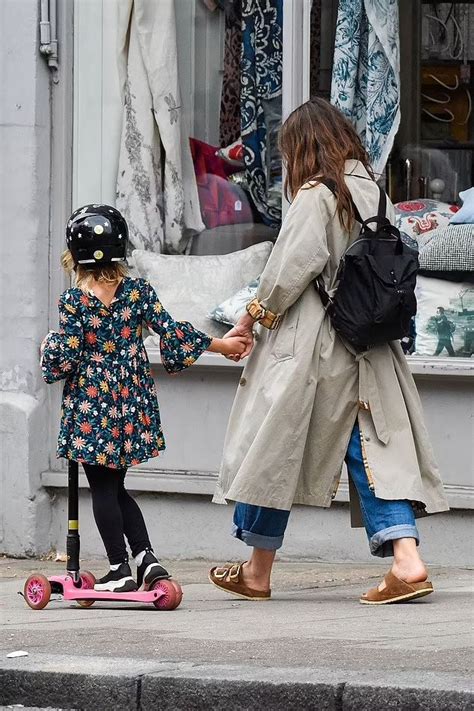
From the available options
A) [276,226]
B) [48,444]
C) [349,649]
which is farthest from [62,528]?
[349,649]

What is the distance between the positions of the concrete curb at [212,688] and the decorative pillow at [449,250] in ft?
11.5

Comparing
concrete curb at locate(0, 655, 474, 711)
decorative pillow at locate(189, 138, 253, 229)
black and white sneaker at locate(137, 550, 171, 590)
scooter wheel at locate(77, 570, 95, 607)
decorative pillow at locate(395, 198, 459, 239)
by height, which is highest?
decorative pillow at locate(189, 138, 253, 229)

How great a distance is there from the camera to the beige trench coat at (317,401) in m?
5.82

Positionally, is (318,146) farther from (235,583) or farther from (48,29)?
(48,29)

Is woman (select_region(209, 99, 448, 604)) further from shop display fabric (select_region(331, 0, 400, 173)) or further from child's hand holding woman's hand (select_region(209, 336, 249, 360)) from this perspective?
shop display fabric (select_region(331, 0, 400, 173))

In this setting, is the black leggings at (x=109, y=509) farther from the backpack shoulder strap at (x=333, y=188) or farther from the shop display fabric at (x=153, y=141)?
the shop display fabric at (x=153, y=141)

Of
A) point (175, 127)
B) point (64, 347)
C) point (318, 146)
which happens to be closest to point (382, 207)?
point (318, 146)

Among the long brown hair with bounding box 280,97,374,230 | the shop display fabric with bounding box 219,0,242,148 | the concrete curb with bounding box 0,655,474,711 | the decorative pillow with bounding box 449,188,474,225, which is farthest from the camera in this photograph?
the shop display fabric with bounding box 219,0,242,148

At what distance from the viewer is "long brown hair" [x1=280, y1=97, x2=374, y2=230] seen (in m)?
5.96

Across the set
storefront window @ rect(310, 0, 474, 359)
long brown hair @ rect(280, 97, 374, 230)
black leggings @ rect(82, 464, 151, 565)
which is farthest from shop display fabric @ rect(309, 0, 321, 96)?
black leggings @ rect(82, 464, 151, 565)

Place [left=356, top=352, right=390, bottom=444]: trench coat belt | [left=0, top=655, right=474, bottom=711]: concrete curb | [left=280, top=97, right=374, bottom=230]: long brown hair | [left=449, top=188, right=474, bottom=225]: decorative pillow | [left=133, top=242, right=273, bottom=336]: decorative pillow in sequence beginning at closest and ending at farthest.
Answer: [left=0, top=655, right=474, bottom=711]: concrete curb
[left=356, top=352, right=390, bottom=444]: trench coat belt
[left=280, top=97, right=374, bottom=230]: long brown hair
[left=449, top=188, right=474, bottom=225]: decorative pillow
[left=133, top=242, right=273, bottom=336]: decorative pillow

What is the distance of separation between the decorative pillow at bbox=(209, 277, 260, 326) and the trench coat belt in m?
1.97

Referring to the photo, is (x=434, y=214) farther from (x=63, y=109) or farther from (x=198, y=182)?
(x=63, y=109)

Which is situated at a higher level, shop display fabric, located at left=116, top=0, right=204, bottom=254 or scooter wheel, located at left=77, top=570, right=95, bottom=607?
shop display fabric, located at left=116, top=0, right=204, bottom=254
